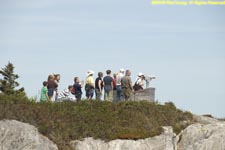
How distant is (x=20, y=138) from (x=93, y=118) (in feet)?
14.9

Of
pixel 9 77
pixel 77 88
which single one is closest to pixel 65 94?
pixel 77 88

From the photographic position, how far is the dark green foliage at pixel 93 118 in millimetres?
27797

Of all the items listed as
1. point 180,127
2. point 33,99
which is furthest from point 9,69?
point 180,127

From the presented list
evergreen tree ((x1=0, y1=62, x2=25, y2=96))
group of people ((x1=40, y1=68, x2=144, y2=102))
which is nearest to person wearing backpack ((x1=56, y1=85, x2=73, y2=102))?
group of people ((x1=40, y1=68, x2=144, y2=102))

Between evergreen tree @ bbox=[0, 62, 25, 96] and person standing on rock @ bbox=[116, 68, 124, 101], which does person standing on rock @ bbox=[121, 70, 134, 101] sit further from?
evergreen tree @ bbox=[0, 62, 25, 96]

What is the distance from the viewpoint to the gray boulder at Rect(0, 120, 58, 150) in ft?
84.8

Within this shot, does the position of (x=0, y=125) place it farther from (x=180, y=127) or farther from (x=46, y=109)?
(x=180, y=127)

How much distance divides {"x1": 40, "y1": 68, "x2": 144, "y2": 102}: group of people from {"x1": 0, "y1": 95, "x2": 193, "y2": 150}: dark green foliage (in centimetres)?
103

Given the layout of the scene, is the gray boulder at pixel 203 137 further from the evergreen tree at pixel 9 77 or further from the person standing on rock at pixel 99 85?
the evergreen tree at pixel 9 77

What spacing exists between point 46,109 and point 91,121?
2.15 m

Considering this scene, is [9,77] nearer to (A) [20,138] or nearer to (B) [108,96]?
(B) [108,96]

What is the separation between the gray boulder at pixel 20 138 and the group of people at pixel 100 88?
4350 millimetres

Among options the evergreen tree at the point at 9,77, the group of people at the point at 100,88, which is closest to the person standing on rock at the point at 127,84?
the group of people at the point at 100,88

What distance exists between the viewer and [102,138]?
2844 cm
